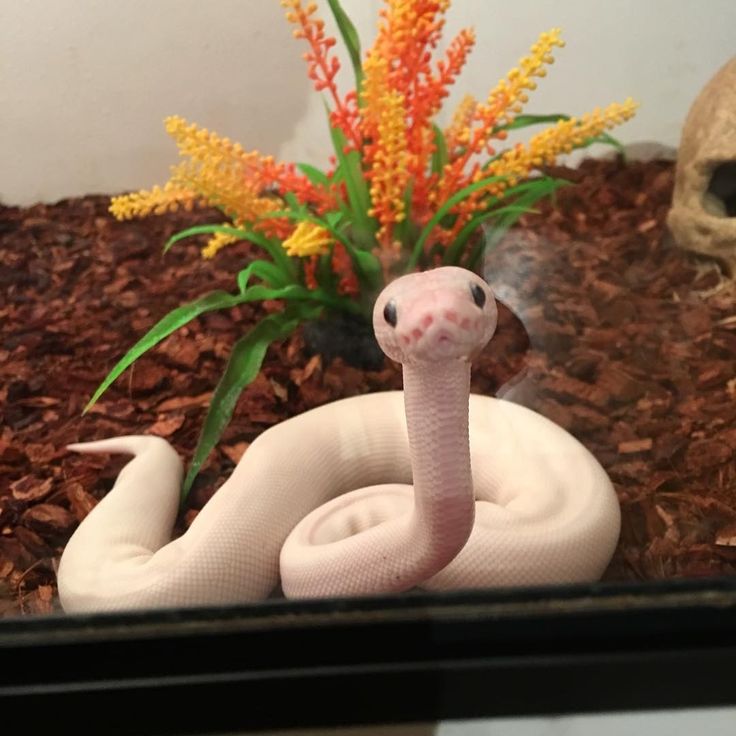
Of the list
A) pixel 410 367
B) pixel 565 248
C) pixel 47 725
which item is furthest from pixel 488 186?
pixel 47 725

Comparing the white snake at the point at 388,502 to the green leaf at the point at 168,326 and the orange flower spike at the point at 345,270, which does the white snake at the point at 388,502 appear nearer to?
the green leaf at the point at 168,326

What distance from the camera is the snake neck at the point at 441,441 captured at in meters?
0.91

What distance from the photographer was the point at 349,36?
175 cm

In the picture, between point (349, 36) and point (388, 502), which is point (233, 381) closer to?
point (388, 502)

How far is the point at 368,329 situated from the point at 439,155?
459 millimetres

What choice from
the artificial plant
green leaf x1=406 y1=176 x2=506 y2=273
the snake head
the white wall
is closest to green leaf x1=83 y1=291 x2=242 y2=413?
A: the artificial plant

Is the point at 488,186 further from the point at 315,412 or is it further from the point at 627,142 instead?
the point at 627,142

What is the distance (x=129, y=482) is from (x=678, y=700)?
0.98m

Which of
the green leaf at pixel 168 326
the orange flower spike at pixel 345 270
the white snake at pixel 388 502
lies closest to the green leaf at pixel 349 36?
the orange flower spike at pixel 345 270

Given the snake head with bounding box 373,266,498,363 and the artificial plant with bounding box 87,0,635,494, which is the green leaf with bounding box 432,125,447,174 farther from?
the snake head with bounding box 373,266,498,363

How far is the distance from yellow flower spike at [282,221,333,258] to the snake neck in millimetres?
702

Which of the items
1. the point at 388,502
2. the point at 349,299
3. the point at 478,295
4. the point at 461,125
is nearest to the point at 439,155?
the point at 461,125

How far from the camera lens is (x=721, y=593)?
0.97 m

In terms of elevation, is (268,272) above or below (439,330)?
below
